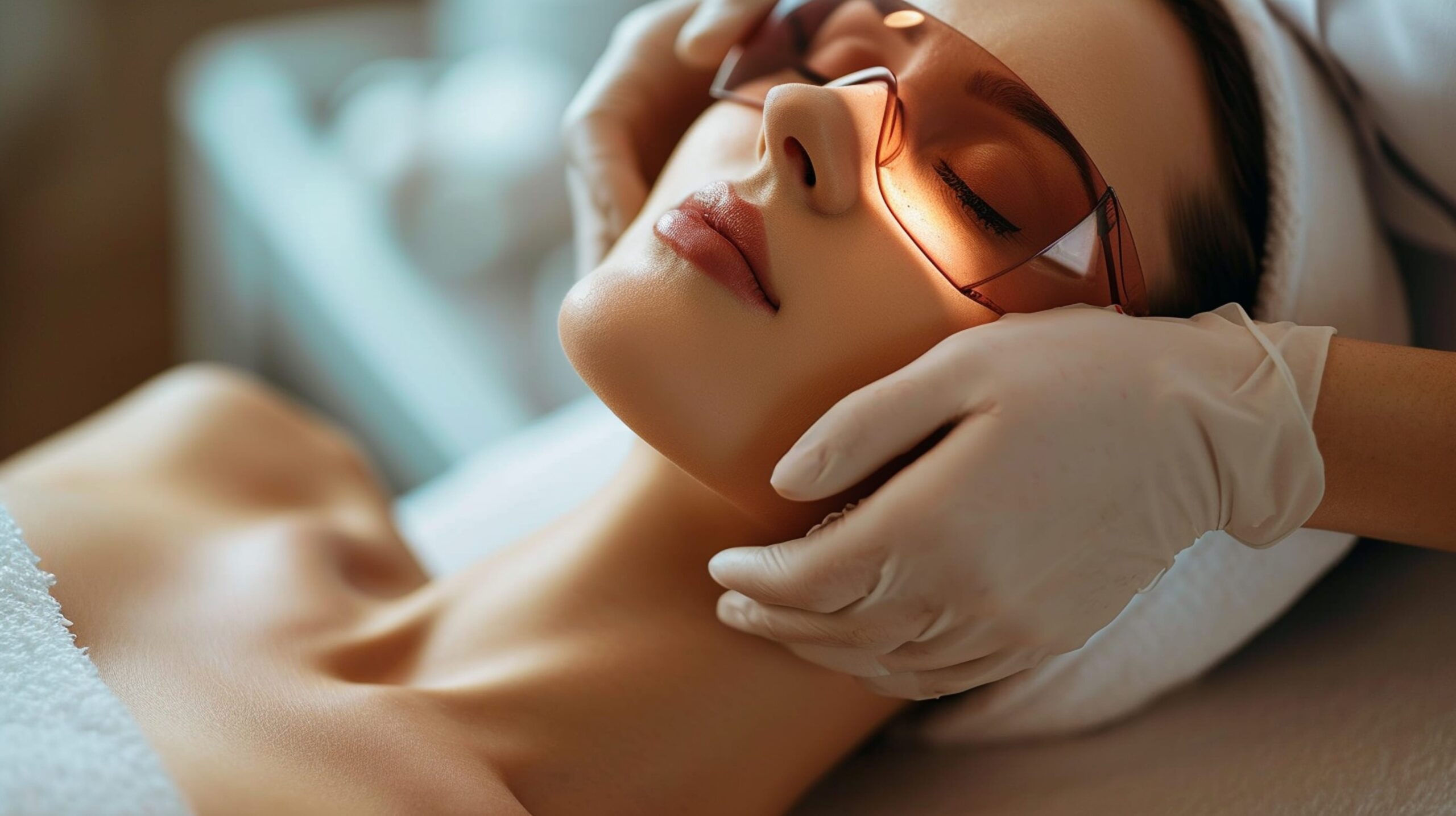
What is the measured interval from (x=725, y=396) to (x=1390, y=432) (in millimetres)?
449

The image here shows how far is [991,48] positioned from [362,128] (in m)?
1.63

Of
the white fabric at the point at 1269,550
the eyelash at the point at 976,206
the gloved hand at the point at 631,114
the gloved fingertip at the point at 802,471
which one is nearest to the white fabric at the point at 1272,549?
the white fabric at the point at 1269,550

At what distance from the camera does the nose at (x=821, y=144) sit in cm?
75

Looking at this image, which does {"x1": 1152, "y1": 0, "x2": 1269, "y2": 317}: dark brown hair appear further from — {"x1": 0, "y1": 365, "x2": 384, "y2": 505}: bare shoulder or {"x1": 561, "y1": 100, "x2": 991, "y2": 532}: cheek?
{"x1": 0, "y1": 365, "x2": 384, "y2": 505}: bare shoulder

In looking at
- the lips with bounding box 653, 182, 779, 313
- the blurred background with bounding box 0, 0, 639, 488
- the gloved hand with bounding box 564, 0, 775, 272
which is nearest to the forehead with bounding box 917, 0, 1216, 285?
the lips with bounding box 653, 182, 779, 313

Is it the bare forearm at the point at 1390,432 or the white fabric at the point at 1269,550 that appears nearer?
the bare forearm at the point at 1390,432

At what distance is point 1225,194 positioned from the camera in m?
0.84

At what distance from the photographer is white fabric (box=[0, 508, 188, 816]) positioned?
60 cm

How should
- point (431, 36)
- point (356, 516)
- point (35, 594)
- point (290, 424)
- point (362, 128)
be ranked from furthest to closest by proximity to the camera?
point (431, 36) → point (362, 128) → point (290, 424) → point (356, 516) → point (35, 594)

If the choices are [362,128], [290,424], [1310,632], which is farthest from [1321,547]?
[362,128]

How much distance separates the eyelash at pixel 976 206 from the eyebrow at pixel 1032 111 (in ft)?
0.18

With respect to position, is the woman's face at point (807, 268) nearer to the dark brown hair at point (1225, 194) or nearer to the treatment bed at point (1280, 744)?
the dark brown hair at point (1225, 194)

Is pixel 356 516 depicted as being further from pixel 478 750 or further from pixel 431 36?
pixel 431 36

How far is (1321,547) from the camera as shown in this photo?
91 cm
